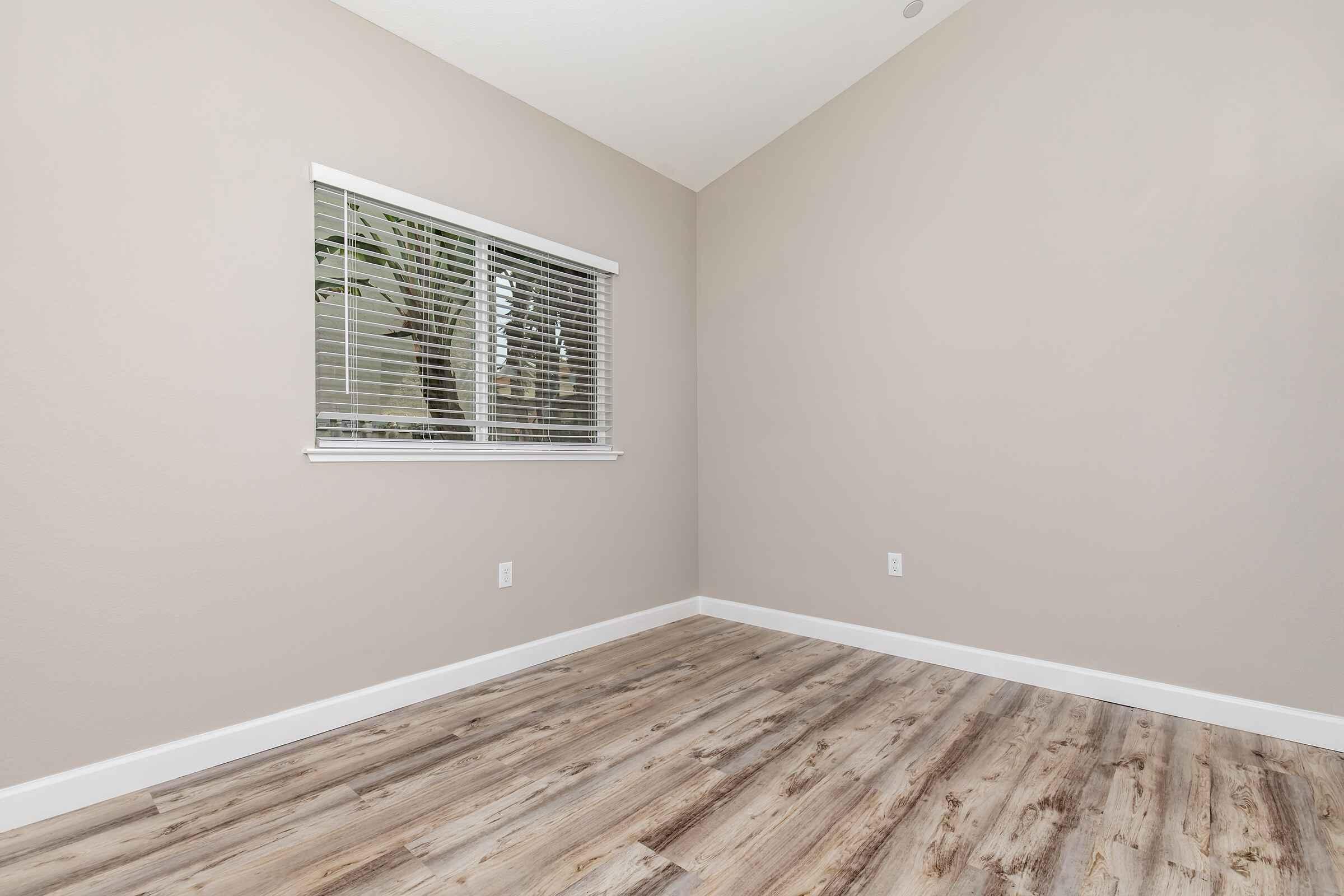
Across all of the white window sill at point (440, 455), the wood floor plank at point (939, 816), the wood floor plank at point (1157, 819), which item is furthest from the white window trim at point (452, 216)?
the wood floor plank at point (1157, 819)

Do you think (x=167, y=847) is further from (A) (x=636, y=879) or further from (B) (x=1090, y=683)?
(B) (x=1090, y=683)

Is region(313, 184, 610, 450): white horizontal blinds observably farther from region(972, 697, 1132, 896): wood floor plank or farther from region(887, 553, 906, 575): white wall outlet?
region(972, 697, 1132, 896): wood floor plank

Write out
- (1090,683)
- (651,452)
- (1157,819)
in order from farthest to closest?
1. (651,452)
2. (1090,683)
3. (1157,819)

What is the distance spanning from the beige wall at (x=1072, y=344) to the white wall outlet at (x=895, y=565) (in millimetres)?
42

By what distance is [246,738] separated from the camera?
208 centimetres

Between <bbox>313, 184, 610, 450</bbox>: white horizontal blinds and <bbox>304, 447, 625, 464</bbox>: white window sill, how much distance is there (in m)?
0.04

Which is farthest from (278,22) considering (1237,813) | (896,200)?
(1237,813)

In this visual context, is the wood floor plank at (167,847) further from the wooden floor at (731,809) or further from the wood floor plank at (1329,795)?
the wood floor plank at (1329,795)

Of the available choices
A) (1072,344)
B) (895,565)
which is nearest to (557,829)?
(895,565)

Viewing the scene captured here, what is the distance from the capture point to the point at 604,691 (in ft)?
8.75

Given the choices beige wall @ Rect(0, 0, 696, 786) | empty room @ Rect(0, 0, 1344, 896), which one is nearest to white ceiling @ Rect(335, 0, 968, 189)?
empty room @ Rect(0, 0, 1344, 896)

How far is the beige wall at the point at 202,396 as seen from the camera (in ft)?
5.75

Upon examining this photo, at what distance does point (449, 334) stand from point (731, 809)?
2076mm

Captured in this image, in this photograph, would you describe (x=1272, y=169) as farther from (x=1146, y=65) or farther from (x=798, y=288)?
(x=798, y=288)
